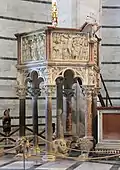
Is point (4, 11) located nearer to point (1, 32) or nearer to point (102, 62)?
point (1, 32)

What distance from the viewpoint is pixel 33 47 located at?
11.2 metres

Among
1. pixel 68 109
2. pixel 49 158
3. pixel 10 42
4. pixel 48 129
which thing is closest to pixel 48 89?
pixel 48 129

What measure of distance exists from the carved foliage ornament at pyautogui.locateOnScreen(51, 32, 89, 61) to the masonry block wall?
15.4 ft

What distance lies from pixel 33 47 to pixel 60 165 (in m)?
2.75

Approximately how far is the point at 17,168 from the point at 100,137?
2.29m

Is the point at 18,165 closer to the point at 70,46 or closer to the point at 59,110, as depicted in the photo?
the point at 59,110

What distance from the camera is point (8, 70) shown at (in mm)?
14320

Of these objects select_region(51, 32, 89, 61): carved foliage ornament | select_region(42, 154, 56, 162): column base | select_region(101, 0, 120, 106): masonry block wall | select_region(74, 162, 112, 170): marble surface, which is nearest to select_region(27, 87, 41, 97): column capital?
select_region(51, 32, 89, 61): carved foliage ornament

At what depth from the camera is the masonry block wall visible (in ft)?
51.1

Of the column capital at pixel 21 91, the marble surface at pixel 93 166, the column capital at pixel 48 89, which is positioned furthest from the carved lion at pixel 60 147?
the column capital at pixel 21 91

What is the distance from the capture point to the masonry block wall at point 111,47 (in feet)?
51.1

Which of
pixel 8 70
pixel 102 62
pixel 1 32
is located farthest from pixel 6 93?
pixel 102 62

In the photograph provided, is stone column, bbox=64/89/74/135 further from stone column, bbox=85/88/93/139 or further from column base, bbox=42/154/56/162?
column base, bbox=42/154/56/162

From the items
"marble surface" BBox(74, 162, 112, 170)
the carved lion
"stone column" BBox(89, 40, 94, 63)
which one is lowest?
"marble surface" BBox(74, 162, 112, 170)
